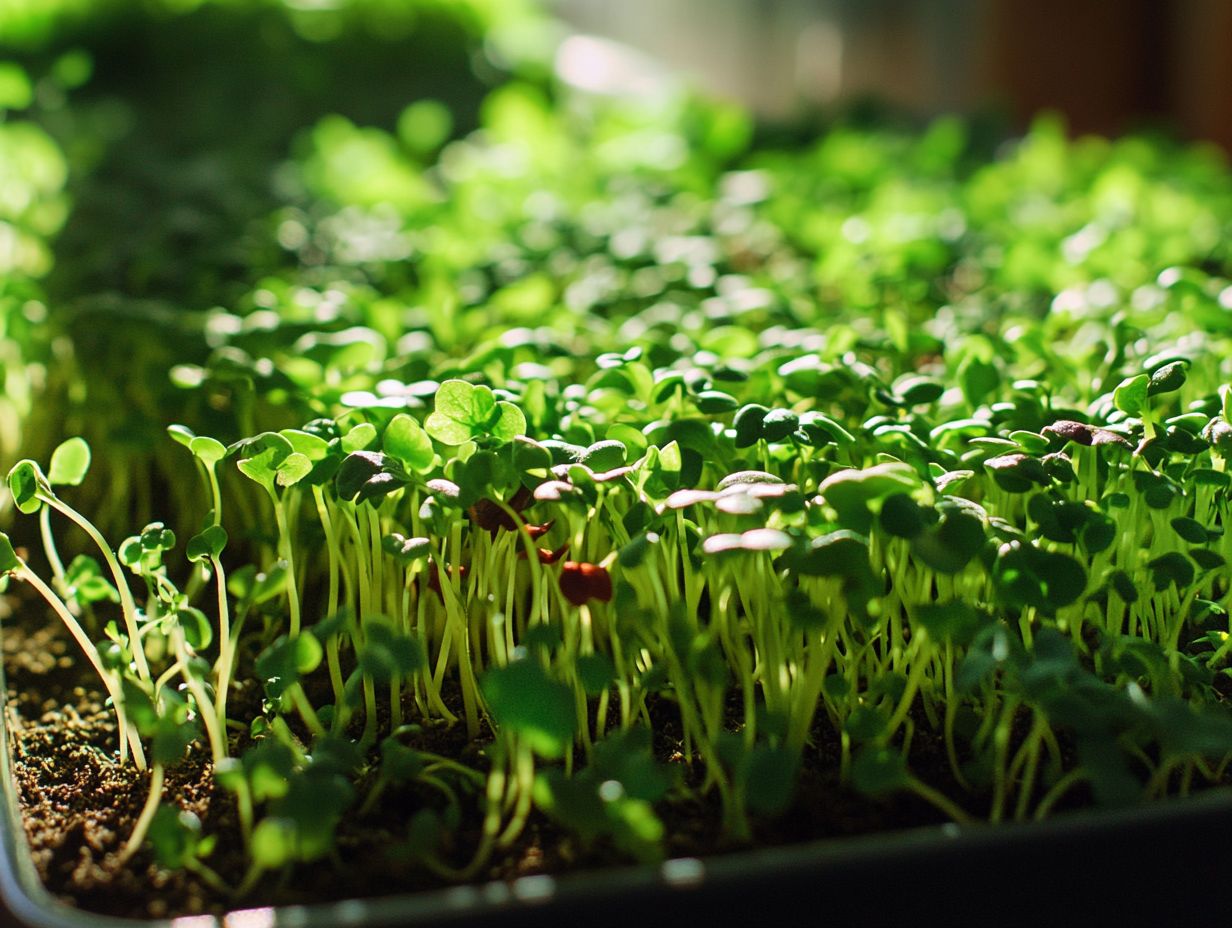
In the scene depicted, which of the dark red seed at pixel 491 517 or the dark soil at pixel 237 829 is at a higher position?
the dark red seed at pixel 491 517

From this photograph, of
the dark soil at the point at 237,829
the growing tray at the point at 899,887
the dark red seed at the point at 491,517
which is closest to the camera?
the growing tray at the point at 899,887

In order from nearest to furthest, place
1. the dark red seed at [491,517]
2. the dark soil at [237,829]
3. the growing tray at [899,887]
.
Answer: the growing tray at [899,887] < the dark soil at [237,829] < the dark red seed at [491,517]

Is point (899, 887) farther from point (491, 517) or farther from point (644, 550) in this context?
point (491, 517)

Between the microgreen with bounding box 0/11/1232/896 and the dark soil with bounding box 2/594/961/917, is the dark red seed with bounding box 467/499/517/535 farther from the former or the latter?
the dark soil with bounding box 2/594/961/917

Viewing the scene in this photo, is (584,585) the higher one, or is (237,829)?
(584,585)

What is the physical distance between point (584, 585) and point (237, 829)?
0.27m

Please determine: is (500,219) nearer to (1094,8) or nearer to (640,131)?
(640,131)

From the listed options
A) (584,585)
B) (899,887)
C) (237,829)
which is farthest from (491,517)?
(899,887)

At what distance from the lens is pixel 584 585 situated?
2.54 ft

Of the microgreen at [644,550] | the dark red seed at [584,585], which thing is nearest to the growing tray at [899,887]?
the microgreen at [644,550]

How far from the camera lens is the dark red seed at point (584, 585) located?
2.53 feet

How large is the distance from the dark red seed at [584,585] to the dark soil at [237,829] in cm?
14

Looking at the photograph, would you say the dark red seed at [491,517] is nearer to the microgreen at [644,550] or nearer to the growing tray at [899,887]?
the microgreen at [644,550]

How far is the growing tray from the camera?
1.86 feet
